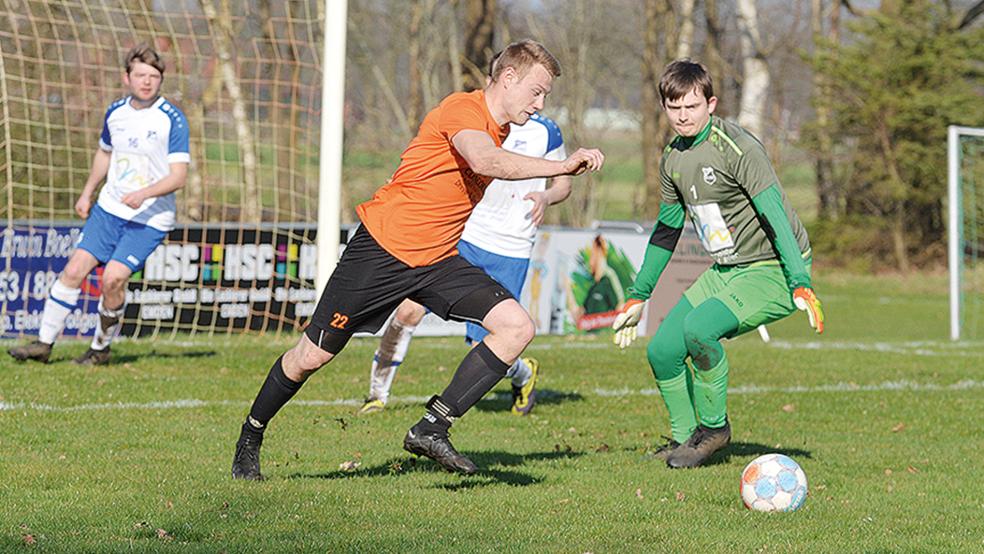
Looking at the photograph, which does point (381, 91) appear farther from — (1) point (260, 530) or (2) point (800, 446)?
(1) point (260, 530)

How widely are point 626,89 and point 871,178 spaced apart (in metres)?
7.24

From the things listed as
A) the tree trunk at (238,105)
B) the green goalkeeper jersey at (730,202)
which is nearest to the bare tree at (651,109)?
the tree trunk at (238,105)

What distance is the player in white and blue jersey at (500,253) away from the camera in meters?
8.31

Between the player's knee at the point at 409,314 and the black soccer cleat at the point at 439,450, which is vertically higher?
the player's knee at the point at 409,314

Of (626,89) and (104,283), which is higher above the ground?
(626,89)

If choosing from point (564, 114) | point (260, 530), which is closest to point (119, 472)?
point (260, 530)

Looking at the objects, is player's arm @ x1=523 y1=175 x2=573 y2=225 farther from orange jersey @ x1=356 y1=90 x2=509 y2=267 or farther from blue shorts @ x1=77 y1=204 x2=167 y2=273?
blue shorts @ x1=77 y1=204 x2=167 y2=273

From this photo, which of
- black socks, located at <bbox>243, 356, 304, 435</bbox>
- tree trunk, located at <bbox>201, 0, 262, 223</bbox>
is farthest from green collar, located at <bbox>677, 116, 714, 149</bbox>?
tree trunk, located at <bbox>201, 0, 262, 223</bbox>

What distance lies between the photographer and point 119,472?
6012mm

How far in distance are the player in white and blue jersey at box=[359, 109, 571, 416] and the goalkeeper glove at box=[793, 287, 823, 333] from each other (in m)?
2.42

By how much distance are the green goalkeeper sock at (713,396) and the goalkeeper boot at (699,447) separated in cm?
4

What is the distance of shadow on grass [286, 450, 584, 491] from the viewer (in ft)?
20.0

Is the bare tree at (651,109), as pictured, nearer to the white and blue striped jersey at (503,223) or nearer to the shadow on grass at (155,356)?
the shadow on grass at (155,356)

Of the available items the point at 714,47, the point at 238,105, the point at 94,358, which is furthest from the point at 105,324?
the point at 714,47
